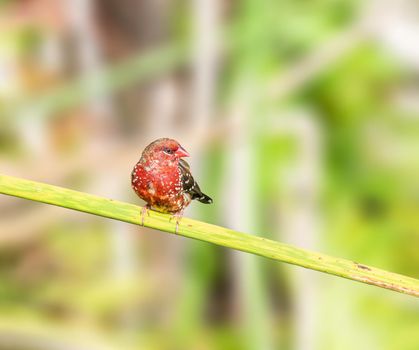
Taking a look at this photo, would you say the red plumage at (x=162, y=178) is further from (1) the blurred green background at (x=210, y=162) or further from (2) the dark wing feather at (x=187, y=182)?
(1) the blurred green background at (x=210, y=162)

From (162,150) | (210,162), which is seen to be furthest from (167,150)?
(210,162)

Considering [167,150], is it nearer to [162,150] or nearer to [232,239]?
[162,150]

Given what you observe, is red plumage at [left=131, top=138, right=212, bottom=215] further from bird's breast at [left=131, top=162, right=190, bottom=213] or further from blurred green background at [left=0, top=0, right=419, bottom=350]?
blurred green background at [left=0, top=0, right=419, bottom=350]

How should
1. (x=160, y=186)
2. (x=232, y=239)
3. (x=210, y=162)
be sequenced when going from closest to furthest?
(x=232, y=239)
(x=160, y=186)
(x=210, y=162)

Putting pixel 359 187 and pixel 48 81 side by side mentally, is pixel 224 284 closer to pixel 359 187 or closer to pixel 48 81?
pixel 359 187

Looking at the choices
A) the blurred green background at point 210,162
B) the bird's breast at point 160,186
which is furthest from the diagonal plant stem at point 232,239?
the blurred green background at point 210,162

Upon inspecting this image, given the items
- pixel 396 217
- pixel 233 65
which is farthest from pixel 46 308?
pixel 396 217
